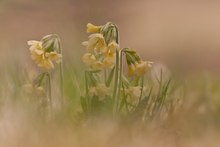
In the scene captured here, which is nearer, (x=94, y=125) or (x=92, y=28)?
(x=94, y=125)

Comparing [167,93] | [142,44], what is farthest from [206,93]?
[142,44]

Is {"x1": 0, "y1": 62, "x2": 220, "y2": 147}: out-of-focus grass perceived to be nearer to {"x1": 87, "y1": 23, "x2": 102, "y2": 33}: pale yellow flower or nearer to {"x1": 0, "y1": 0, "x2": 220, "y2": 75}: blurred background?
{"x1": 87, "y1": 23, "x2": 102, "y2": 33}: pale yellow flower

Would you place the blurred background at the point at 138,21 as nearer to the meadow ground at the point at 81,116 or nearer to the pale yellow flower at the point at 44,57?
the meadow ground at the point at 81,116

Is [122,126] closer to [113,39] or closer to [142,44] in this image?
[113,39]

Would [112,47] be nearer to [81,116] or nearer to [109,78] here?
[109,78]

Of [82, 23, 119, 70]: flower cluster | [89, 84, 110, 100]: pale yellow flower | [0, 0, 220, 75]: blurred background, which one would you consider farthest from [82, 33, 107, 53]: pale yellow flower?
[0, 0, 220, 75]: blurred background

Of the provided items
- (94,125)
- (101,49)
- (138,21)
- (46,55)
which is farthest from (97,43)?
(138,21)
